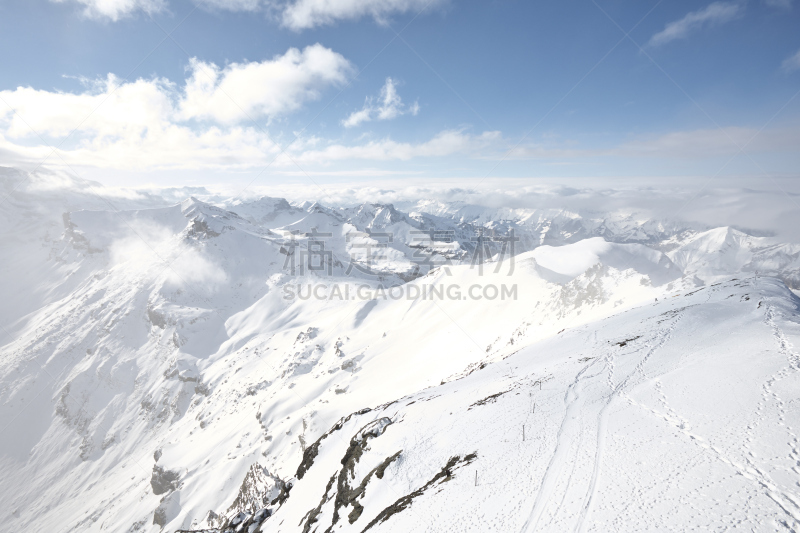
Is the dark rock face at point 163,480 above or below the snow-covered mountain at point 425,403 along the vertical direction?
below

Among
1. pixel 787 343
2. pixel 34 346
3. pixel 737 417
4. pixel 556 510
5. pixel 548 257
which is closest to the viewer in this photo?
pixel 556 510

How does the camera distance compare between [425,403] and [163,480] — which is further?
[163,480]

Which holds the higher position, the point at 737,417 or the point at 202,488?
the point at 737,417

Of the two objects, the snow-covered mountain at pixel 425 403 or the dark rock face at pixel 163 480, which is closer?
the snow-covered mountain at pixel 425 403

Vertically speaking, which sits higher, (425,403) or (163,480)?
(425,403)

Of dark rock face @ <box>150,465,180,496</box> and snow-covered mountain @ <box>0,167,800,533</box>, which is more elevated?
snow-covered mountain @ <box>0,167,800,533</box>

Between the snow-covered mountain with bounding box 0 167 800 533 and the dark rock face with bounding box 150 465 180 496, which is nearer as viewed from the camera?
the snow-covered mountain with bounding box 0 167 800 533

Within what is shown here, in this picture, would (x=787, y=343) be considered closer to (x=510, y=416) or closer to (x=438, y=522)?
(x=510, y=416)

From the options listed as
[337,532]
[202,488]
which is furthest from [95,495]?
[337,532]
